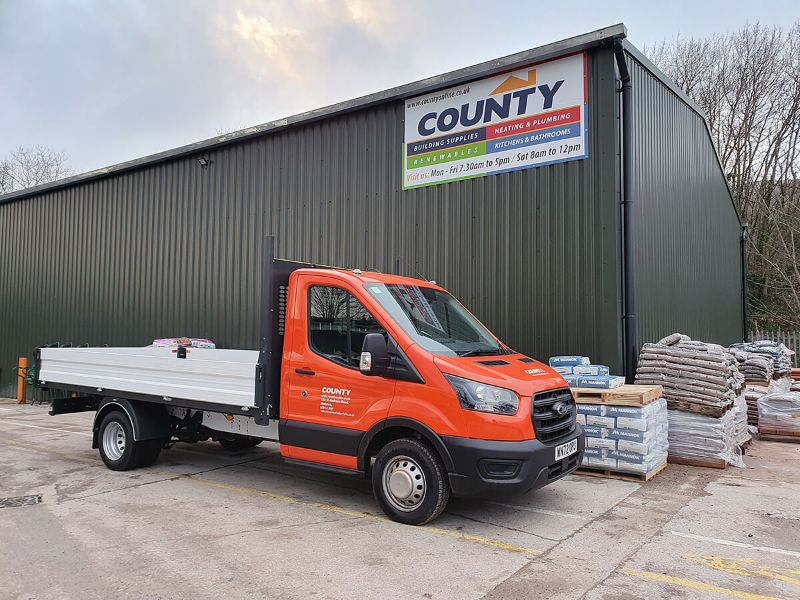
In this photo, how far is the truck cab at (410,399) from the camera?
193 inches

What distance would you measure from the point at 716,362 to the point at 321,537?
5737 millimetres

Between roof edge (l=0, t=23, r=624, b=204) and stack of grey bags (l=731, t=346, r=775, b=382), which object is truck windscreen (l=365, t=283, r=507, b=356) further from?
stack of grey bags (l=731, t=346, r=775, b=382)

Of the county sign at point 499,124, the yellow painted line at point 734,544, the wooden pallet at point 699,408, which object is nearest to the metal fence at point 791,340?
the wooden pallet at point 699,408

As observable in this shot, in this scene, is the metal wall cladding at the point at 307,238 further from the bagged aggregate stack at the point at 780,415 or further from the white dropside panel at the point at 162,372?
the bagged aggregate stack at the point at 780,415

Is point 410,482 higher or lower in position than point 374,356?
lower

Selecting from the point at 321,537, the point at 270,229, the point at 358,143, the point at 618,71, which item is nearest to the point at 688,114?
the point at 618,71

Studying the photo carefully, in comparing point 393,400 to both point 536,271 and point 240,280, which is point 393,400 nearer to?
point 536,271

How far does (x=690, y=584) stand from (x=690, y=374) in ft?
14.3

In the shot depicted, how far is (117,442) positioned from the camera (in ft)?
25.1

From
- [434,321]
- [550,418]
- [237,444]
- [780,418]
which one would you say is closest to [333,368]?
[434,321]

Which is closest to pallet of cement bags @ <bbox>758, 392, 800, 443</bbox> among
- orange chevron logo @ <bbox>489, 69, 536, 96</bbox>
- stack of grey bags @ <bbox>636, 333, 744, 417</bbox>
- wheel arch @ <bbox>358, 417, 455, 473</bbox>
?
stack of grey bags @ <bbox>636, 333, 744, 417</bbox>

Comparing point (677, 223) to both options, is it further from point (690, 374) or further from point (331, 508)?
point (331, 508)

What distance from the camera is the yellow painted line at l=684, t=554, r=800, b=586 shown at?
4.14m

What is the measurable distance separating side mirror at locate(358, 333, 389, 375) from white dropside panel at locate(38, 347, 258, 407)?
4.69ft
